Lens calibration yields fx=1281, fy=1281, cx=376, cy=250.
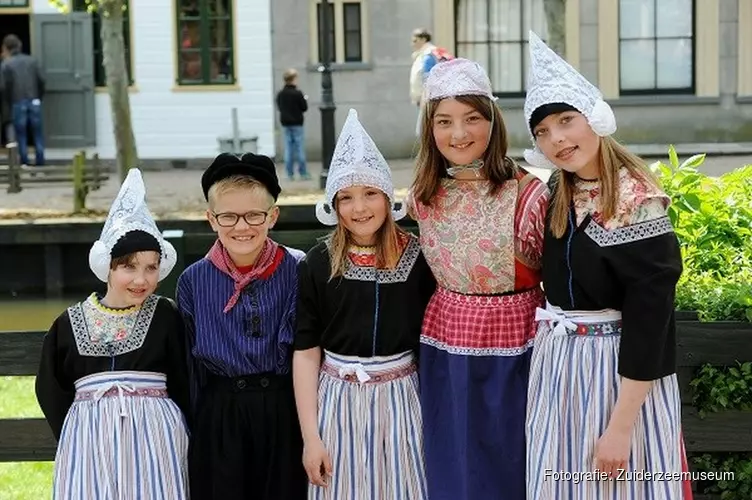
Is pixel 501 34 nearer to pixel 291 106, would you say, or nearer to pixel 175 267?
pixel 291 106

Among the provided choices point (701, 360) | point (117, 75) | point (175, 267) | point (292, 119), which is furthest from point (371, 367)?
point (292, 119)

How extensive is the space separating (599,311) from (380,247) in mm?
759

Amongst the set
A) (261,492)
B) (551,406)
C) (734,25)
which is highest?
(734,25)

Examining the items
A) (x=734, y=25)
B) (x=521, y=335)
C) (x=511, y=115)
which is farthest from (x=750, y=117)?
(x=521, y=335)

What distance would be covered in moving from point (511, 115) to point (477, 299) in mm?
15584

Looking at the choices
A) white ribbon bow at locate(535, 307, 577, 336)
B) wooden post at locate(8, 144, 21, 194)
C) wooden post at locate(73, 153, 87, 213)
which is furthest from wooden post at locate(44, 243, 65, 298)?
white ribbon bow at locate(535, 307, 577, 336)

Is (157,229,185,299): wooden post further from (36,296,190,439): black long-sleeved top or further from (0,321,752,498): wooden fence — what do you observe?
(36,296,190,439): black long-sleeved top

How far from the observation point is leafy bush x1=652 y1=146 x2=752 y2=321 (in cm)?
467

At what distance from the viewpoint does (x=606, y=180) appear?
369 cm

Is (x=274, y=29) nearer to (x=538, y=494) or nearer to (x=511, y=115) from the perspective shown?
(x=511, y=115)

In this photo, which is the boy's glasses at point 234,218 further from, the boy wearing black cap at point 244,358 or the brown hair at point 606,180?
the brown hair at point 606,180

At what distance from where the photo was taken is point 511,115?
1930cm

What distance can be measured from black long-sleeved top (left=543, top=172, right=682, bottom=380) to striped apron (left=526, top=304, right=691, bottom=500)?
0.07 m

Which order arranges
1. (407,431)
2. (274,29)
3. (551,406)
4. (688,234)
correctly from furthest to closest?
(274,29) → (688,234) → (407,431) → (551,406)
